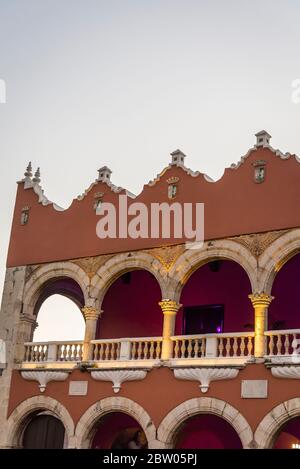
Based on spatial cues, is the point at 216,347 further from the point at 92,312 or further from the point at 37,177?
the point at 37,177

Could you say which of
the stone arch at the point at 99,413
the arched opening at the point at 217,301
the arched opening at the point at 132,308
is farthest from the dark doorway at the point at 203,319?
the stone arch at the point at 99,413

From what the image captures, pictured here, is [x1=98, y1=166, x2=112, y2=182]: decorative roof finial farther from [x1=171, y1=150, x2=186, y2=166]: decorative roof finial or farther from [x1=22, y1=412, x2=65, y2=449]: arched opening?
[x1=22, y1=412, x2=65, y2=449]: arched opening

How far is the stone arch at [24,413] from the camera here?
16359 millimetres

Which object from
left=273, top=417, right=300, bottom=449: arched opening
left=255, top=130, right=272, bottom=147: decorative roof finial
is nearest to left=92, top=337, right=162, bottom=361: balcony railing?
left=273, top=417, right=300, bottom=449: arched opening

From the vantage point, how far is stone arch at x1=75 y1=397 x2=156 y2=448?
49.9ft

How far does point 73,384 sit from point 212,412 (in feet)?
12.1

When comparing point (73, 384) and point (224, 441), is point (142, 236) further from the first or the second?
point (224, 441)

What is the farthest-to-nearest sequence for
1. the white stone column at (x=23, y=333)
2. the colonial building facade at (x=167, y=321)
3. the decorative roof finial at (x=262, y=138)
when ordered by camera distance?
the white stone column at (x=23, y=333) < the decorative roof finial at (x=262, y=138) < the colonial building facade at (x=167, y=321)

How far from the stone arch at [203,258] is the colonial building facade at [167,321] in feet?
0.08

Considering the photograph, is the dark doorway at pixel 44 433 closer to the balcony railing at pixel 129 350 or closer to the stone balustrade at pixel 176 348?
the stone balustrade at pixel 176 348

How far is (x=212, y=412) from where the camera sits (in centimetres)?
1414

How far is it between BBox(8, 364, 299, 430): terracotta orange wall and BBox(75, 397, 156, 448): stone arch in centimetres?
11

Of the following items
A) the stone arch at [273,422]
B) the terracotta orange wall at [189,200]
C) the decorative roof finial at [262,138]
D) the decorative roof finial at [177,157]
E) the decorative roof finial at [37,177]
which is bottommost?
the stone arch at [273,422]

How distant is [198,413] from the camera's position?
14.4 meters
